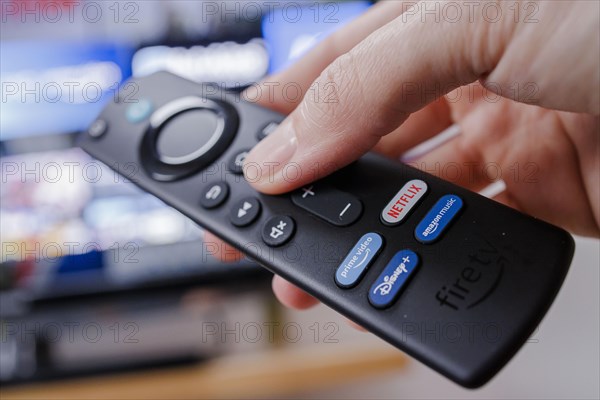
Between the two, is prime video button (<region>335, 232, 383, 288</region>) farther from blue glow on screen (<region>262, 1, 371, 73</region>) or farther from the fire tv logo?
blue glow on screen (<region>262, 1, 371, 73</region>)

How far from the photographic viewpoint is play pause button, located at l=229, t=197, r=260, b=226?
46 cm

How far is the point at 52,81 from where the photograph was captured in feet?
2.54

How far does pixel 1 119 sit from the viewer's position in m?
0.77

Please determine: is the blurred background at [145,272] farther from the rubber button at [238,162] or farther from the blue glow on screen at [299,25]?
the rubber button at [238,162]

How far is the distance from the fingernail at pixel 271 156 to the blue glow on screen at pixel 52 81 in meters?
0.36

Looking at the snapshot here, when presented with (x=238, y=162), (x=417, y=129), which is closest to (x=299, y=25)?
(x=417, y=129)

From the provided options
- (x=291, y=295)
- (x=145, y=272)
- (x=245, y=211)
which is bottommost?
(x=145, y=272)

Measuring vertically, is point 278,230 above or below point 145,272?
above

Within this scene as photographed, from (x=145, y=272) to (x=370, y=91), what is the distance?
0.50 meters

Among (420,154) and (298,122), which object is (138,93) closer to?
(298,122)

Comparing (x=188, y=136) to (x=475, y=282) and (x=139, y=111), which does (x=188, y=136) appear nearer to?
(x=139, y=111)

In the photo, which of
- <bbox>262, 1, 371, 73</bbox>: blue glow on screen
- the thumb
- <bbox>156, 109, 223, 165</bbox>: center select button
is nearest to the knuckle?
the thumb

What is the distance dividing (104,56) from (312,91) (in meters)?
0.41

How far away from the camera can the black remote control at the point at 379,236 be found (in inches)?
14.5
